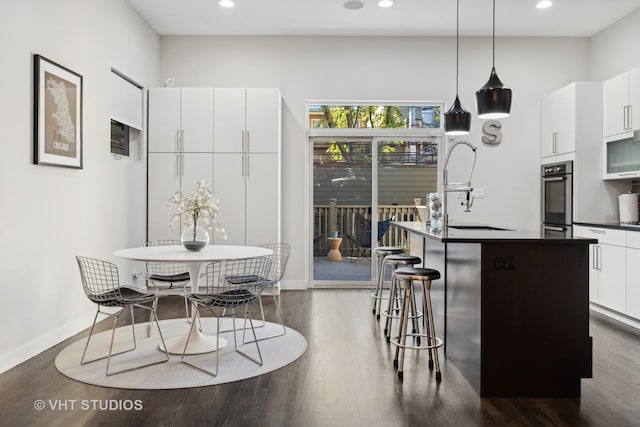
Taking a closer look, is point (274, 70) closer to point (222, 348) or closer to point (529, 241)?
point (222, 348)

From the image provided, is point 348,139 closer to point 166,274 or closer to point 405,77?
point 405,77

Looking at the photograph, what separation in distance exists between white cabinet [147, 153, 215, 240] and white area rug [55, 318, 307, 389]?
1.91 m

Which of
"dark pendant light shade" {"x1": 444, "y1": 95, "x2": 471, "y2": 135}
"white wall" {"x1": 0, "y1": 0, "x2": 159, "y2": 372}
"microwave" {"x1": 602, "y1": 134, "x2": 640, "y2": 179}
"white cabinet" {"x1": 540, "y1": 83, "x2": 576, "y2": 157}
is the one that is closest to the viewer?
"white wall" {"x1": 0, "y1": 0, "x2": 159, "y2": 372}

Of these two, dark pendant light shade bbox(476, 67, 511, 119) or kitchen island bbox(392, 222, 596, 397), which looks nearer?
kitchen island bbox(392, 222, 596, 397)

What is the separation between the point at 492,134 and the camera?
6.28 metres

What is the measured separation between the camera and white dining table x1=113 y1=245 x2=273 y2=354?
3.28 meters

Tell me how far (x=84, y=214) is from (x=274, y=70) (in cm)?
305

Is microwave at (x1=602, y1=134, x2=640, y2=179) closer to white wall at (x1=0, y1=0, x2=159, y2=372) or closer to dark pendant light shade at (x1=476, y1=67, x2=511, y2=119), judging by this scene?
dark pendant light shade at (x1=476, y1=67, x2=511, y2=119)

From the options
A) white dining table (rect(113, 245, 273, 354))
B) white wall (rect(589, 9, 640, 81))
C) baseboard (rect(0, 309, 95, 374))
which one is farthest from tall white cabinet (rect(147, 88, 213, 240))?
white wall (rect(589, 9, 640, 81))

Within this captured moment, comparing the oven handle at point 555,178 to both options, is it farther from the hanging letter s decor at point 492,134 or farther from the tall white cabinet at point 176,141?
the tall white cabinet at point 176,141

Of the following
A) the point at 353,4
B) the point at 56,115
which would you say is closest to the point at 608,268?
the point at 353,4

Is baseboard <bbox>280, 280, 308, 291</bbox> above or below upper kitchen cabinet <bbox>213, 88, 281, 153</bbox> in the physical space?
below

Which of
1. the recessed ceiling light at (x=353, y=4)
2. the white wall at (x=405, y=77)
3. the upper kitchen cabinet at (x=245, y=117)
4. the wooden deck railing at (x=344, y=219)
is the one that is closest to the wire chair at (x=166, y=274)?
the upper kitchen cabinet at (x=245, y=117)

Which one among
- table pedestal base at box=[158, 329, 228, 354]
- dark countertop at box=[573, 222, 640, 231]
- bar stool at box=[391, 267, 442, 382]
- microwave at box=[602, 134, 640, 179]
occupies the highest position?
microwave at box=[602, 134, 640, 179]
